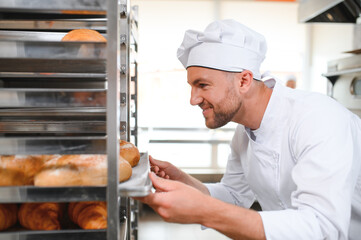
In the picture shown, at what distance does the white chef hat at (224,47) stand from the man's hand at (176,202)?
54 centimetres

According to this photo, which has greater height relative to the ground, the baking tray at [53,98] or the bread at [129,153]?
the baking tray at [53,98]

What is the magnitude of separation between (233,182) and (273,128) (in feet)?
1.62

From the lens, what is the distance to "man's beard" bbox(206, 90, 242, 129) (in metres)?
1.30

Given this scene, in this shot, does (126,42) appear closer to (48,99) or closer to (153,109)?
(48,99)

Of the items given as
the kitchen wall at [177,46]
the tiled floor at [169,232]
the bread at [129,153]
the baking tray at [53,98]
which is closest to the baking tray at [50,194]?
the baking tray at [53,98]

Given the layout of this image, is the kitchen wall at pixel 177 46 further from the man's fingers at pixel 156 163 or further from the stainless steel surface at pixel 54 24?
the stainless steel surface at pixel 54 24

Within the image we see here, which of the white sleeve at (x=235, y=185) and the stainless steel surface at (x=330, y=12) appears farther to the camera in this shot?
the stainless steel surface at (x=330, y=12)

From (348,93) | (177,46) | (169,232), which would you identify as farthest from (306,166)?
(177,46)

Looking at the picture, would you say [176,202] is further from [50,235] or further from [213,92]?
[213,92]

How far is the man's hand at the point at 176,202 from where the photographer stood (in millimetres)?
858

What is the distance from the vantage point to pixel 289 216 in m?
1.02

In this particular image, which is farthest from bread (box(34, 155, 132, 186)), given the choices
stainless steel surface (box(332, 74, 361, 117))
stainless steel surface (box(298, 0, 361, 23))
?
stainless steel surface (box(332, 74, 361, 117))

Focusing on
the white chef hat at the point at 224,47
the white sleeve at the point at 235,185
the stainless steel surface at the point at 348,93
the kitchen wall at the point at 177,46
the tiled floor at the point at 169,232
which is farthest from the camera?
the kitchen wall at the point at 177,46

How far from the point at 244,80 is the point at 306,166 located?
0.42 m
